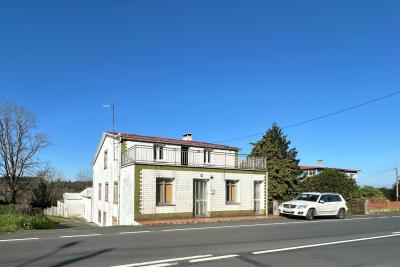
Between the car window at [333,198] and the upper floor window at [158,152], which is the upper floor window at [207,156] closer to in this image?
the upper floor window at [158,152]

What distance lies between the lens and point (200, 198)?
26391 millimetres

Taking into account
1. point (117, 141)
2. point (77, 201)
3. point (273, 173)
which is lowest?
point (77, 201)

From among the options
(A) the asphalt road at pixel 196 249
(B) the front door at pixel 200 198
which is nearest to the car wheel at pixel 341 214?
(B) the front door at pixel 200 198

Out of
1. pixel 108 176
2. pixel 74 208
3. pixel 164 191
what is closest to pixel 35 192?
pixel 74 208

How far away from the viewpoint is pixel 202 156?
98.6ft

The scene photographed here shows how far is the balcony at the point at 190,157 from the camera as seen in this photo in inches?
1048

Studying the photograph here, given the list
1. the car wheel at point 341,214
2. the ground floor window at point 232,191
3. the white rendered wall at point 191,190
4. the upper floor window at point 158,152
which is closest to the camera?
the white rendered wall at point 191,190

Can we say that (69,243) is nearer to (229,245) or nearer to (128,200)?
(229,245)

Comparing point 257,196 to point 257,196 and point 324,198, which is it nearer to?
point 257,196

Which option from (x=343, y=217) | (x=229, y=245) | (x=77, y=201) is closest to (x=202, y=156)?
(x=343, y=217)

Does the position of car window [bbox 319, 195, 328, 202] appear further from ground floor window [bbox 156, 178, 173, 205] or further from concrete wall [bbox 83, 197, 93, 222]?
concrete wall [bbox 83, 197, 93, 222]

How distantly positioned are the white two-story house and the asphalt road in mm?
9433

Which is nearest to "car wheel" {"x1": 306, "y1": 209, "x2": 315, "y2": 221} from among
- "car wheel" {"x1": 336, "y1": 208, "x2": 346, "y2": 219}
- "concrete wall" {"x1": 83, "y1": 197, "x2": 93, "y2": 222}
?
"car wheel" {"x1": 336, "y1": 208, "x2": 346, "y2": 219}

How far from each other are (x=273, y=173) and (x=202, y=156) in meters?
7.05
